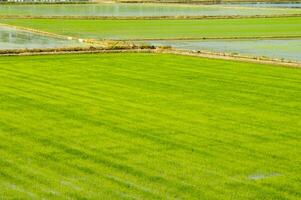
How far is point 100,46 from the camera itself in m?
34.6

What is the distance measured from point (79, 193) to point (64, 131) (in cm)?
422

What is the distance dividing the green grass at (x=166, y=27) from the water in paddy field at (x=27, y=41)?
2.95m

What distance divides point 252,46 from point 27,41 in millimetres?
12522

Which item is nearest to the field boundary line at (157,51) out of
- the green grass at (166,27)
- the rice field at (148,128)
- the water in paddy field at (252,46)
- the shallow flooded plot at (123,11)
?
the rice field at (148,128)

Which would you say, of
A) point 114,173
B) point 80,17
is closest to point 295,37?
point 80,17

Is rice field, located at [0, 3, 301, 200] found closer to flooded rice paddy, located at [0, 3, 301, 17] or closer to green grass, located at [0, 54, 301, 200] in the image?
green grass, located at [0, 54, 301, 200]

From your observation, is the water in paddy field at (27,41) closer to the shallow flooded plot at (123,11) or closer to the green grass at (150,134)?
the green grass at (150,134)

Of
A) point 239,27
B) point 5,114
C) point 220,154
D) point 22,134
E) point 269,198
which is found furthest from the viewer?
point 239,27

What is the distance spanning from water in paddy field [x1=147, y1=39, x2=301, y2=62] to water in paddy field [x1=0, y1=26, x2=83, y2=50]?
5.49 metres

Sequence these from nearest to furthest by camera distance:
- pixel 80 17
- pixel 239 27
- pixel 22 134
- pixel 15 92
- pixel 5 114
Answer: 1. pixel 22 134
2. pixel 5 114
3. pixel 15 92
4. pixel 239 27
5. pixel 80 17

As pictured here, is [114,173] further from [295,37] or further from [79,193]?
[295,37]

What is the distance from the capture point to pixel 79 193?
10.7m

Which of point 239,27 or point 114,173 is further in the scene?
point 239,27

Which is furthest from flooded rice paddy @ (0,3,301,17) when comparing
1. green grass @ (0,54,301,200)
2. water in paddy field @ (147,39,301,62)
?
green grass @ (0,54,301,200)
